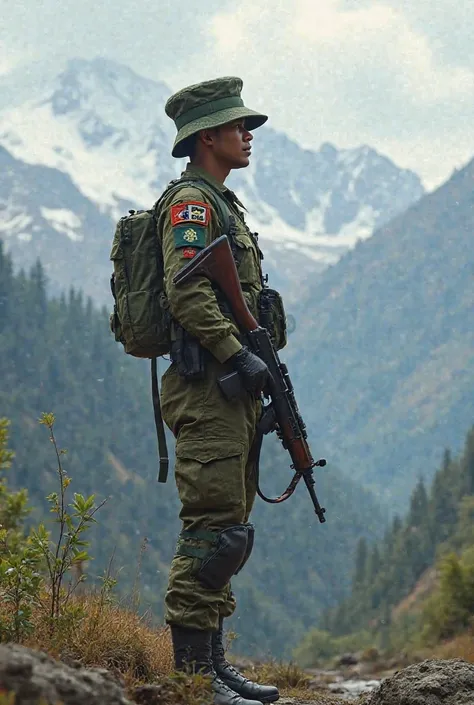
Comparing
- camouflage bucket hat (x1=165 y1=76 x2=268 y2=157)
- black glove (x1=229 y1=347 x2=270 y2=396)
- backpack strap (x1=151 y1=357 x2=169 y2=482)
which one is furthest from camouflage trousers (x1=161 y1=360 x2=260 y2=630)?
camouflage bucket hat (x1=165 y1=76 x2=268 y2=157)

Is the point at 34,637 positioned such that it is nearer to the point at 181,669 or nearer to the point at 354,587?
the point at 181,669

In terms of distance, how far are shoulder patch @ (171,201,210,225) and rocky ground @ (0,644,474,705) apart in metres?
2.16

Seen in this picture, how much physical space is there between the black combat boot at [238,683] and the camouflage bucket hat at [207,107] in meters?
2.64

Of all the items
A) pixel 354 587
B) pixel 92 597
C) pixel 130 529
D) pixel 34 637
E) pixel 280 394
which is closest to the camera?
pixel 34 637

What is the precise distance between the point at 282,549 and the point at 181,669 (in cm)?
14557

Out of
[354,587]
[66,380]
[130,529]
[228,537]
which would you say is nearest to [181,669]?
[228,537]

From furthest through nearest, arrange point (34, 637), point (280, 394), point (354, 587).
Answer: point (354, 587), point (280, 394), point (34, 637)

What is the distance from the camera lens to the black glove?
480 cm

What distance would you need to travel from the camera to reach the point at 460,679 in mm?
5012

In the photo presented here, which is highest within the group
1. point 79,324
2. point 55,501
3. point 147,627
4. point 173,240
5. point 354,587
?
point 79,324

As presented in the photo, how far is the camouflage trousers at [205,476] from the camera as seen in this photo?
477 centimetres

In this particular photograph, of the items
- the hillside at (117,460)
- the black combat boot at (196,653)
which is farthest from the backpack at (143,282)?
the hillside at (117,460)

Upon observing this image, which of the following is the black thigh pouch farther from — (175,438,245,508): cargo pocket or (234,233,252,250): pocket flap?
(175,438,245,508): cargo pocket

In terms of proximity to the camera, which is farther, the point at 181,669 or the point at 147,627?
the point at 147,627
